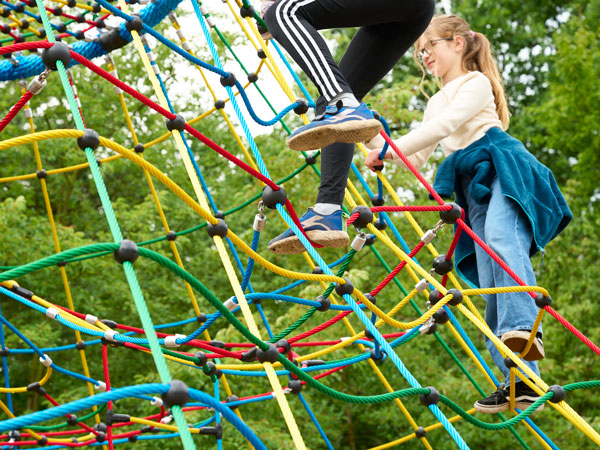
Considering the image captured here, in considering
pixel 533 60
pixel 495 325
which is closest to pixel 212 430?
pixel 495 325

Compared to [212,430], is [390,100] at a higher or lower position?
higher

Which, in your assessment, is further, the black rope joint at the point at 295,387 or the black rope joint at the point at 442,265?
the black rope joint at the point at 295,387

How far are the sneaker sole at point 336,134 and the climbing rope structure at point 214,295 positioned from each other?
129 mm

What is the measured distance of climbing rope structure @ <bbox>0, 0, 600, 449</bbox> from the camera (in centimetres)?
124

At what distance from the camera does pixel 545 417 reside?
5.88m

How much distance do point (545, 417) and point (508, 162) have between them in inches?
171

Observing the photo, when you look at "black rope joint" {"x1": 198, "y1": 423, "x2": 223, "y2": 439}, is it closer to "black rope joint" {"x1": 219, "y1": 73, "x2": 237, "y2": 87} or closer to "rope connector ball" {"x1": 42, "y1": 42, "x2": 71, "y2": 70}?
"black rope joint" {"x1": 219, "y1": 73, "x2": 237, "y2": 87}

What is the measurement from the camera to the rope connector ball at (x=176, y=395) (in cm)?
92

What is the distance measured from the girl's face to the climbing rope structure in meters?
0.38

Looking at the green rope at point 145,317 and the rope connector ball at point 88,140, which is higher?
the rope connector ball at point 88,140

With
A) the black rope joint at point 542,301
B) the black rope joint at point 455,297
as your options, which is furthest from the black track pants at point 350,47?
the black rope joint at point 542,301

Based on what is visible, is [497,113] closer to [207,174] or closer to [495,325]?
[495,325]

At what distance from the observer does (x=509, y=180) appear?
2.03m

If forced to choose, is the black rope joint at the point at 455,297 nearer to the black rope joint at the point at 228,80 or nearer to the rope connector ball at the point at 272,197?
the rope connector ball at the point at 272,197
